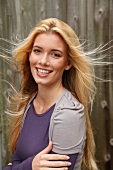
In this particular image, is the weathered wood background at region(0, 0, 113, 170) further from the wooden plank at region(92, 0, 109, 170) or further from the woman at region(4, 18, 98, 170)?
the woman at region(4, 18, 98, 170)

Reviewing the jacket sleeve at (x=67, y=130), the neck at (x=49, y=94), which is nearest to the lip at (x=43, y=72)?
the neck at (x=49, y=94)

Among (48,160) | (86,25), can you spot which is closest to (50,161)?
(48,160)

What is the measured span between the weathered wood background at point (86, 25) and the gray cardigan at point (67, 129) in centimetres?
105

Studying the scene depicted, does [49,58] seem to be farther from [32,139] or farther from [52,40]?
[32,139]

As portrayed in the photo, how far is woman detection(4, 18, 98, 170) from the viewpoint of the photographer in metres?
1.93

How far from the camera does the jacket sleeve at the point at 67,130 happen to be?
1.92 metres

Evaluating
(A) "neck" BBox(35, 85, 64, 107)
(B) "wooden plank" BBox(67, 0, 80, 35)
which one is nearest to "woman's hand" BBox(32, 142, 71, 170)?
(A) "neck" BBox(35, 85, 64, 107)

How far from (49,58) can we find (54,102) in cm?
27

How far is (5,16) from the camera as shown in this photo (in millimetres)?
3207

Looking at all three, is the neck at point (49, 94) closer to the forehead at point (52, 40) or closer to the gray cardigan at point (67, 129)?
the gray cardigan at point (67, 129)

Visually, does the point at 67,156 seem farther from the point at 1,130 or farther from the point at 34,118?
the point at 1,130

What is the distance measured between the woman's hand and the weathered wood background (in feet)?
3.88

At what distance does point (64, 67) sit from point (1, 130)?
5.35 feet

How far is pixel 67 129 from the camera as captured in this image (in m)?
1.91
